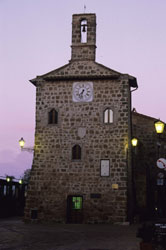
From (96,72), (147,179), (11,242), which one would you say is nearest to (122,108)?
(96,72)

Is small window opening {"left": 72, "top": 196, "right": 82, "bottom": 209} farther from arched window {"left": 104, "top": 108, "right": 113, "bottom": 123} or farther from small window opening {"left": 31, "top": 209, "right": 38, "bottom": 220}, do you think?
arched window {"left": 104, "top": 108, "right": 113, "bottom": 123}

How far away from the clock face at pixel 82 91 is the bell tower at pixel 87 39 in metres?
1.63

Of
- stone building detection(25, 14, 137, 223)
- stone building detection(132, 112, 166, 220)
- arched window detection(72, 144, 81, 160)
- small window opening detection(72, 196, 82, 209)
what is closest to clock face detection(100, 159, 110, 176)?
stone building detection(25, 14, 137, 223)

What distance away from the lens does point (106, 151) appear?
77.4 ft

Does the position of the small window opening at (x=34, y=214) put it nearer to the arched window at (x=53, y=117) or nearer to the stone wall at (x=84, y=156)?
the stone wall at (x=84, y=156)

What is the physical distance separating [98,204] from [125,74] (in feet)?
25.3

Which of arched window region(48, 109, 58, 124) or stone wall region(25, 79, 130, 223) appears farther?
arched window region(48, 109, 58, 124)

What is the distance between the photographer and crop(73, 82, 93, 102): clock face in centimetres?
2453

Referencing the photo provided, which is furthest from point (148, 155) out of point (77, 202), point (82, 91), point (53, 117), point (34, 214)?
point (34, 214)

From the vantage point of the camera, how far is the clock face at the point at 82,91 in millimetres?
24531

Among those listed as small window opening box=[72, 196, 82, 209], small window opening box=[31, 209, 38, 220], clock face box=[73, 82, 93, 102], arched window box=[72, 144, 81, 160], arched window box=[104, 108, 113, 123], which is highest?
clock face box=[73, 82, 93, 102]

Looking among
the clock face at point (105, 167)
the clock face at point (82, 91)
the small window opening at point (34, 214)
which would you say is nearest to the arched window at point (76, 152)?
the clock face at point (105, 167)

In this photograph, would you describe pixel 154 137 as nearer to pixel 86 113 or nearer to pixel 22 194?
pixel 86 113

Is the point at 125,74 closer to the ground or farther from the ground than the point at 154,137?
farther from the ground
